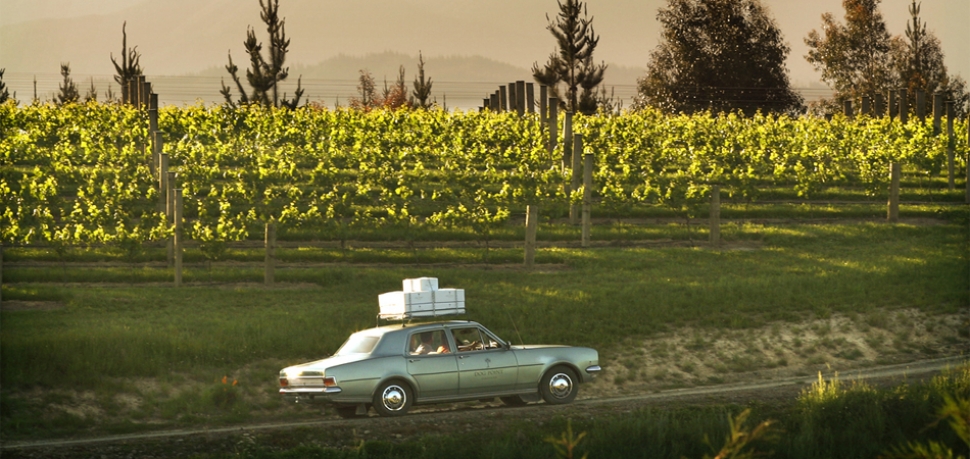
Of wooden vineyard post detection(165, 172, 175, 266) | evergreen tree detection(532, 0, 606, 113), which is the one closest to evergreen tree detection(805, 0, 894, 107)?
evergreen tree detection(532, 0, 606, 113)

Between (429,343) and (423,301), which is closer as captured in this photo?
(429,343)

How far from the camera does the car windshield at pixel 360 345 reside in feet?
65.6

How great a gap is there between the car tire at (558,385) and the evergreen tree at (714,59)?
56.6 m

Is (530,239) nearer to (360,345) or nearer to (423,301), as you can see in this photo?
(423,301)

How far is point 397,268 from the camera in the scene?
107ft

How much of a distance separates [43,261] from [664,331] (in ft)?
50.0

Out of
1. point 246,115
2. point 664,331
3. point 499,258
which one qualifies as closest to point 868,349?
point 664,331

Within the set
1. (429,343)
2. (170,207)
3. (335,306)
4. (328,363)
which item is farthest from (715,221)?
(328,363)

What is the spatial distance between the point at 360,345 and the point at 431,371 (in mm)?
1151

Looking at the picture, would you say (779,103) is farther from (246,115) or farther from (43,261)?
(43,261)

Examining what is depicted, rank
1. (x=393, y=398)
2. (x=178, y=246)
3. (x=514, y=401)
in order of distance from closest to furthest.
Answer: (x=393, y=398) → (x=514, y=401) → (x=178, y=246)

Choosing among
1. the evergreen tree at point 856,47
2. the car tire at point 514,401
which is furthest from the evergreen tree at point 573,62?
the car tire at point 514,401

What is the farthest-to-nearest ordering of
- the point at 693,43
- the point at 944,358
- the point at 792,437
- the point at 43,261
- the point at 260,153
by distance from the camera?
the point at 693,43
the point at 260,153
the point at 43,261
the point at 944,358
the point at 792,437

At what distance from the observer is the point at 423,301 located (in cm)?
2066
